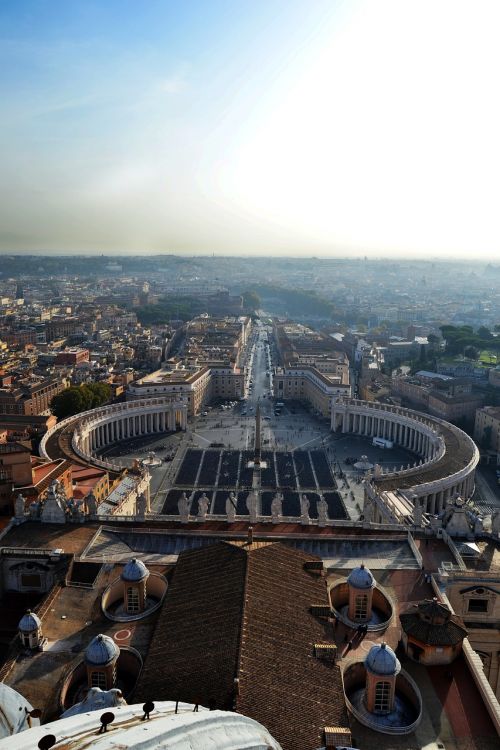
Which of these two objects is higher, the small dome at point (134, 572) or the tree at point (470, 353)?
the small dome at point (134, 572)

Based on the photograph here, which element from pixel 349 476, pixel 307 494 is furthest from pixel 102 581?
pixel 349 476

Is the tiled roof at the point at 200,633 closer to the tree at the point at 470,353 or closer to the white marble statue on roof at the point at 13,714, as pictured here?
the white marble statue on roof at the point at 13,714

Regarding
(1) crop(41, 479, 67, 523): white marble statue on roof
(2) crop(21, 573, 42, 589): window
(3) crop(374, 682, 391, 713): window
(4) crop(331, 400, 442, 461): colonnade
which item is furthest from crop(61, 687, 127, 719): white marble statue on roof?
(4) crop(331, 400, 442, 461): colonnade

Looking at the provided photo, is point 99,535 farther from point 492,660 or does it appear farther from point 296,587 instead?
point 492,660

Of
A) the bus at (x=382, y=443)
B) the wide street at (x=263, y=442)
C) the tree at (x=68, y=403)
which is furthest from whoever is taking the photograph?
the tree at (x=68, y=403)

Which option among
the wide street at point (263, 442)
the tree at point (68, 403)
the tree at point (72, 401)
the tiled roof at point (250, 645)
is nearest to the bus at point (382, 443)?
the wide street at point (263, 442)

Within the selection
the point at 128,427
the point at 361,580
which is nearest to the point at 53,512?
the point at 361,580

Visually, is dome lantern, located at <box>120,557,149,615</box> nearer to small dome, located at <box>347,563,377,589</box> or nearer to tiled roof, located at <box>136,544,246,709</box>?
tiled roof, located at <box>136,544,246,709</box>
